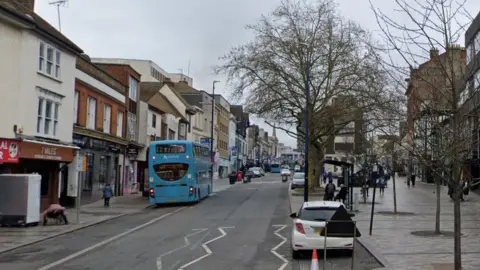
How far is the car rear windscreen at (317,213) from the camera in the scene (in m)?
15.3

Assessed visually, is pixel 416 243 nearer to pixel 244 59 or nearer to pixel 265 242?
pixel 265 242

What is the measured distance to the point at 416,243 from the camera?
673 inches

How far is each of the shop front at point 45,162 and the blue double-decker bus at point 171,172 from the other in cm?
521

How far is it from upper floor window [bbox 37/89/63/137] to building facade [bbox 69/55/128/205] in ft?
9.47

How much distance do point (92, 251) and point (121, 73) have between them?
27752 mm

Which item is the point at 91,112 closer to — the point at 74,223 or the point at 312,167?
the point at 74,223

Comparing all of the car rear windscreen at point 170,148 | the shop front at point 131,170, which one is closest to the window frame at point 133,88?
the shop front at point 131,170

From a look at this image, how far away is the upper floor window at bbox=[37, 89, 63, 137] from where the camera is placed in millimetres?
27703

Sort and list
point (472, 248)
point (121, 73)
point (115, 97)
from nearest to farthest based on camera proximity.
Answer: point (472, 248) < point (115, 97) < point (121, 73)

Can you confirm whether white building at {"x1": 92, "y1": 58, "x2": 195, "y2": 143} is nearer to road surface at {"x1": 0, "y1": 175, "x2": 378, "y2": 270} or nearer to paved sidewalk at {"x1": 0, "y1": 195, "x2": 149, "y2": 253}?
paved sidewalk at {"x1": 0, "y1": 195, "x2": 149, "y2": 253}

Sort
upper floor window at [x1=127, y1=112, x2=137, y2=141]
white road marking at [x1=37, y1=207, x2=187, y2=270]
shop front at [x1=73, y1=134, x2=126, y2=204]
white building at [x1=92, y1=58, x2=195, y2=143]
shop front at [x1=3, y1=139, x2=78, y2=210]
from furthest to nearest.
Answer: white building at [x1=92, y1=58, x2=195, y2=143] < upper floor window at [x1=127, y1=112, x2=137, y2=141] < shop front at [x1=73, y1=134, x2=126, y2=204] < shop front at [x1=3, y1=139, x2=78, y2=210] < white road marking at [x1=37, y1=207, x2=187, y2=270]

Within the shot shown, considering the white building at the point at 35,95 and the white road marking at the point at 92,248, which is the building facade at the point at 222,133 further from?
the white road marking at the point at 92,248

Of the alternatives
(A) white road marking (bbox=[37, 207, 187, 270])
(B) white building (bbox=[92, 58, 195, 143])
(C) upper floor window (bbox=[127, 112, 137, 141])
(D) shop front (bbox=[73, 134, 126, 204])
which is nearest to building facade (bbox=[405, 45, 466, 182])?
(A) white road marking (bbox=[37, 207, 187, 270])

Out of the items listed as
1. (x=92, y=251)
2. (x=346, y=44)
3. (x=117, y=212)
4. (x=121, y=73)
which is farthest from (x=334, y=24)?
(x=92, y=251)
